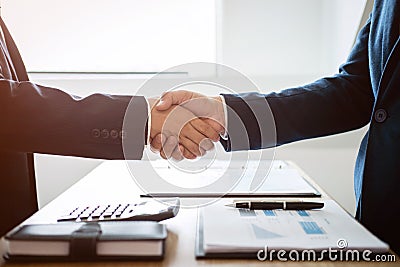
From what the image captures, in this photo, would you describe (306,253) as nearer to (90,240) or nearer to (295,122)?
(90,240)

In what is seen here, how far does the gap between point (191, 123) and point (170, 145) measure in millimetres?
65

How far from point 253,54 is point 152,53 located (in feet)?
1.23

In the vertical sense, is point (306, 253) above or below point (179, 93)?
below

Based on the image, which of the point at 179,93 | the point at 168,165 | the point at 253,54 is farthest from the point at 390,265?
the point at 253,54

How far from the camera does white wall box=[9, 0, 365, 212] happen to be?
1866 mm

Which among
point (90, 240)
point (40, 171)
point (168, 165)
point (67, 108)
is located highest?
point (67, 108)

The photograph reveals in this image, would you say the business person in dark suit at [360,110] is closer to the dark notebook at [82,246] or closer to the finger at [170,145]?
the finger at [170,145]

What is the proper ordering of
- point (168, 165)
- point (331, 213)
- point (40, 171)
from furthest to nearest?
point (40, 171)
point (168, 165)
point (331, 213)

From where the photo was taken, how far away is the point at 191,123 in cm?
104

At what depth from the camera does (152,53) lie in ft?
→ 6.41

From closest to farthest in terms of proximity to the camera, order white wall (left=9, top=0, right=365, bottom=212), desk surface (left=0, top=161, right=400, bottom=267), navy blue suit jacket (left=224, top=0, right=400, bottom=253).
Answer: desk surface (left=0, top=161, right=400, bottom=267) < navy blue suit jacket (left=224, top=0, right=400, bottom=253) < white wall (left=9, top=0, right=365, bottom=212)

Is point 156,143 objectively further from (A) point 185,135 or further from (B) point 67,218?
(B) point 67,218

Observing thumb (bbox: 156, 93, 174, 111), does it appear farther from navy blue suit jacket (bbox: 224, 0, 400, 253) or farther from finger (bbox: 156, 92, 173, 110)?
navy blue suit jacket (bbox: 224, 0, 400, 253)

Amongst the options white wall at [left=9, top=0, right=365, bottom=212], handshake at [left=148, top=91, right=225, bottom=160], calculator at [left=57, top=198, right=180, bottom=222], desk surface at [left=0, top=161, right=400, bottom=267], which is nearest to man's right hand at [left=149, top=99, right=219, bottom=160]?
handshake at [left=148, top=91, right=225, bottom=160]
